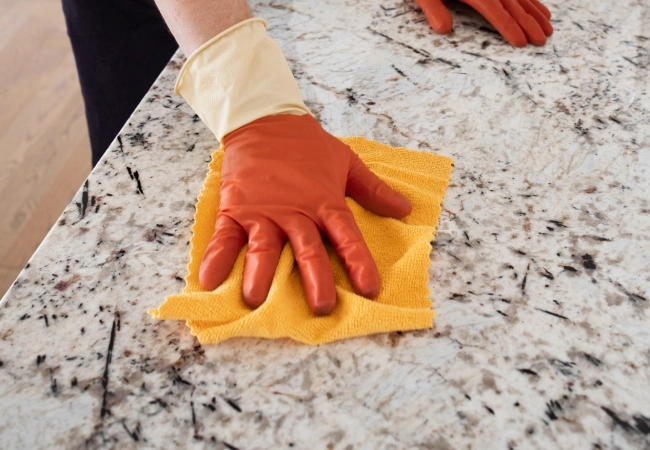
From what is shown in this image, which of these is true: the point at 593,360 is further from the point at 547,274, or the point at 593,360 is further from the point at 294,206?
the point at 294,206

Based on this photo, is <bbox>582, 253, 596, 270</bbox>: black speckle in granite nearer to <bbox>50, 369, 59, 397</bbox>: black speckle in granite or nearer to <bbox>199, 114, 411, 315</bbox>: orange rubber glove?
<bbox>199, 114, 411, 315</bbox>: orange rubber glove

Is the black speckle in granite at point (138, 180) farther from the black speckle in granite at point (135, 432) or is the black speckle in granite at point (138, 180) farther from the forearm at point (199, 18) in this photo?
the black speckle in granite at point (135, 432)

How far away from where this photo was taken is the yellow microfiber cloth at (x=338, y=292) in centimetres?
→ 62

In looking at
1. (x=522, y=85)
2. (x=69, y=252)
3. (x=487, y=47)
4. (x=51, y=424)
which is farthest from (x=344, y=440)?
(x=487, y=47)

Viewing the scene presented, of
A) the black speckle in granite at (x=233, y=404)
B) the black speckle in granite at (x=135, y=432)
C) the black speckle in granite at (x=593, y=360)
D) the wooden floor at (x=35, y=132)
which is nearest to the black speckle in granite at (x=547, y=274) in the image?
the black speckle in granite at (x=593, y=360)

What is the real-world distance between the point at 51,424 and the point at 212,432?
0.56 feet

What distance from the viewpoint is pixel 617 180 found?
2.76 ft

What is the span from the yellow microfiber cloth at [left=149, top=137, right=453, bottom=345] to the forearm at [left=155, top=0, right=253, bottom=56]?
0.21 meters

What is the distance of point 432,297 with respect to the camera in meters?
0.68

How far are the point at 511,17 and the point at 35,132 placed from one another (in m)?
1.76

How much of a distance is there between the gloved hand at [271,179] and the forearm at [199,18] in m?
0.03

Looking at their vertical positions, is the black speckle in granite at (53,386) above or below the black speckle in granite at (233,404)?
above

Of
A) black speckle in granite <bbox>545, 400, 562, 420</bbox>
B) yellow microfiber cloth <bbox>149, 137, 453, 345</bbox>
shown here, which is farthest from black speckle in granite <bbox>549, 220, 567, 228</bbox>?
black speckle in granite <bbox>545, 400, 562, 420</bbox>

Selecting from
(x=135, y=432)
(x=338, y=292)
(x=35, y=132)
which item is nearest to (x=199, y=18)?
(x=338, y=292)
